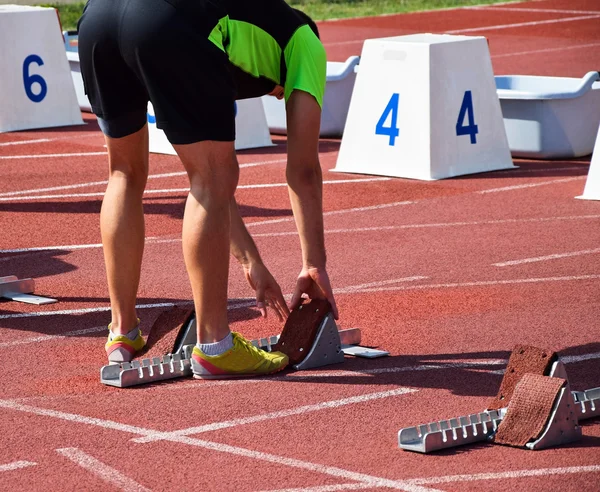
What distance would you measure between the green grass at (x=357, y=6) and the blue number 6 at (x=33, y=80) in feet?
44.8

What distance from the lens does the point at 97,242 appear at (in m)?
8.13

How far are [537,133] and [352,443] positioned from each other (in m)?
7.48

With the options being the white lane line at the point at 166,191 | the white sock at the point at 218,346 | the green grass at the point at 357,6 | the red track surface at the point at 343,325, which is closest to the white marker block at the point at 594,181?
the red track surface at the point at 343,325

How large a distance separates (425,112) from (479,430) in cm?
619

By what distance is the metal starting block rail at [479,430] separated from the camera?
4238 mm

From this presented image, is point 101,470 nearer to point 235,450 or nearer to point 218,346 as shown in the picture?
point 235,450

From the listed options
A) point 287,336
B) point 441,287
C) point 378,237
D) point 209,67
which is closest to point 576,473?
point 287,336

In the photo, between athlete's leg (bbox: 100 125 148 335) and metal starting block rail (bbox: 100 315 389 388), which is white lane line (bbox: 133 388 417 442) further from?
athlete's leg (bbox: 100 125 148 335)

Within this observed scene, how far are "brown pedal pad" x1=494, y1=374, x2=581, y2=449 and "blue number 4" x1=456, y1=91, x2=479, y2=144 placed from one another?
6260 millimetres

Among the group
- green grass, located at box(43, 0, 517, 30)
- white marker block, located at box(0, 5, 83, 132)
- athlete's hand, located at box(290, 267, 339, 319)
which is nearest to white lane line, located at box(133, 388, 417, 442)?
athlete's hand, located at box(290, 267, 339, 319)

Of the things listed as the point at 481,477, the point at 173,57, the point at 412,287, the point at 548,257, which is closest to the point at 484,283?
the point at 412,287

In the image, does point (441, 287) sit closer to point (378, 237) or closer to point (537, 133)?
point (378, 237)

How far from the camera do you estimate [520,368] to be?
4609mm

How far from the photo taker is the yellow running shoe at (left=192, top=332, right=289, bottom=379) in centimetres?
499
